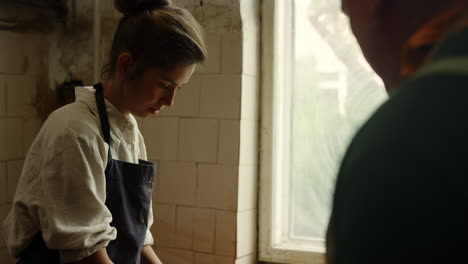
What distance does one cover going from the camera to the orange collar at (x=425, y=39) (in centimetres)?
45

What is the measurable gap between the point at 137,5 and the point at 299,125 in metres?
1.02

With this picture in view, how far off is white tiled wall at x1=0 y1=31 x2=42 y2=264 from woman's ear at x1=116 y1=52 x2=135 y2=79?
107 centimetres

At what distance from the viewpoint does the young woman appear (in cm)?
120

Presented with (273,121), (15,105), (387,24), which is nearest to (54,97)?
(15,105)

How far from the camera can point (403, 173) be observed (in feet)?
1.34

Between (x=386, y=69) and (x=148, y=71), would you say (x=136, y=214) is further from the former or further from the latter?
(x=386, y=69)

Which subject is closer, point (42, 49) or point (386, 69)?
point (386, 69)

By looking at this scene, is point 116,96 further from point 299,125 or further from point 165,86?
point 299,125

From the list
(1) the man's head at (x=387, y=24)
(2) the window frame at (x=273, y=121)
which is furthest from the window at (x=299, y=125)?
(1) the man's head at (x=387, y=24)

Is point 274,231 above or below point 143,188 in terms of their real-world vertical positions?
below

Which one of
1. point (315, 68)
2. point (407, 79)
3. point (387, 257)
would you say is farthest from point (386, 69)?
point (315, 68)

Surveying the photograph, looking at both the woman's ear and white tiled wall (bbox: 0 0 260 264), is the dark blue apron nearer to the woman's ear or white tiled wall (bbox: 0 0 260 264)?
the woman's ear

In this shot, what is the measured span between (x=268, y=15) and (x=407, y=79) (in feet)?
5.89

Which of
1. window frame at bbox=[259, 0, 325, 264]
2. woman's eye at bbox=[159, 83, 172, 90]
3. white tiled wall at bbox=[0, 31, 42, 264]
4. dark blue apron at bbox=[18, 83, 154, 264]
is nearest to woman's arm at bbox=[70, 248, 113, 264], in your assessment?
dark blue apron at bbox=[18, 83, 154, 264]
